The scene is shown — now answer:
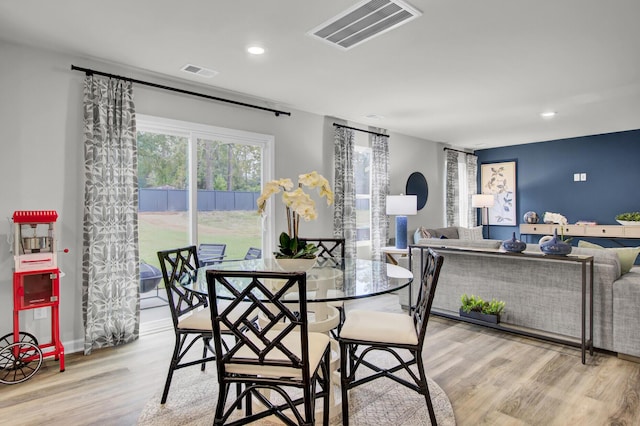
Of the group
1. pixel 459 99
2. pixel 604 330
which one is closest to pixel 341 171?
pixel 459 99

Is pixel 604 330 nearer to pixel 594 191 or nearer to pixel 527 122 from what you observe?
pixel 527 122

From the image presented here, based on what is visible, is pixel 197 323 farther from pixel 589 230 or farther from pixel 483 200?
pixel 589 230

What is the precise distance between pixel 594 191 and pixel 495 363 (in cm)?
554

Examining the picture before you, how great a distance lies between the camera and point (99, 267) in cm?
325

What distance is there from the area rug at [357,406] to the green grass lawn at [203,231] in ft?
5.02

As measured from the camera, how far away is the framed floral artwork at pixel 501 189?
8023 millimetres

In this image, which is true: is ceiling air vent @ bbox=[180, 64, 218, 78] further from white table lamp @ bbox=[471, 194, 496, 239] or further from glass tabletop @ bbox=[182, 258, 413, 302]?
white table lamp @ bbox=[471, 194, 496, 239]

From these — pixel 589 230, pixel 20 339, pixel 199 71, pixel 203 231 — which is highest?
pixel 199 71

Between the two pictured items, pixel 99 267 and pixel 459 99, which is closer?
pixel 99 267

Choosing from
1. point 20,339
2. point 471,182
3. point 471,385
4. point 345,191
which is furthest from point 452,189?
point 20,339

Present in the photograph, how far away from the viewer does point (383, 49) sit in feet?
10.2

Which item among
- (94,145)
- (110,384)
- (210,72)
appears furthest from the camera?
(210,72)

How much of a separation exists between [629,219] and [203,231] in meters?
6.57

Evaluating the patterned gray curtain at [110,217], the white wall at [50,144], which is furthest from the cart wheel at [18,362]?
the patterned gray curtain at [110,217]
